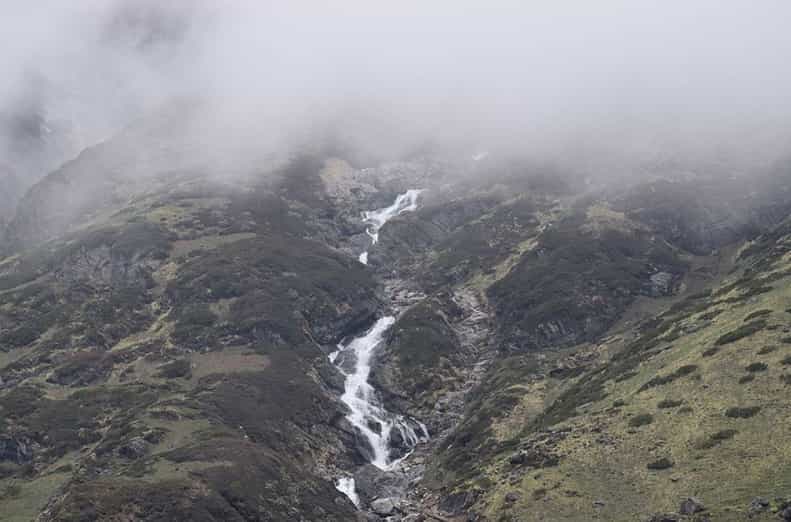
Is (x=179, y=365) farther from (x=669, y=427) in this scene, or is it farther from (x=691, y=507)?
(x=691, y=507)

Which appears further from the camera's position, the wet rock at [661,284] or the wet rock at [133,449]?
the wet rock at [661,284]

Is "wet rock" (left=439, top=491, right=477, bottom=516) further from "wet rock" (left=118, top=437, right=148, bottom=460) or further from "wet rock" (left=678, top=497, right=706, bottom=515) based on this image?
"wet rock" (left=118, top=437, right=148, bottom=460)

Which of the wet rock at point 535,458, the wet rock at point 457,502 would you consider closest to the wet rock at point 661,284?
the wet rock at point 535,458

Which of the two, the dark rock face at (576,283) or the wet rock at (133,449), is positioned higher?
the wet rock at (133,449)

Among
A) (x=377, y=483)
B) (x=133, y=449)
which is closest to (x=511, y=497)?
(x=377, y=483)

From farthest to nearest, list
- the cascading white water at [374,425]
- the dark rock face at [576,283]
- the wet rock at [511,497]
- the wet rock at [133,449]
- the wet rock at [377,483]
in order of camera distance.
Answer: the dark rock face at [576,283], the cascading white water at [374,425], the wet rock at [377,483], the wet rock at [133,449], the wet rock at [511,497]

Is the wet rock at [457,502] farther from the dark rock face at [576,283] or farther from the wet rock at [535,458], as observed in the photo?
the dark rock face at [576,283]
